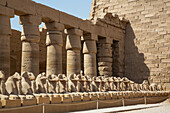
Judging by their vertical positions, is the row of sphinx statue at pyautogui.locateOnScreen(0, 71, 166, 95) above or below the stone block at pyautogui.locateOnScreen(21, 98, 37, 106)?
above

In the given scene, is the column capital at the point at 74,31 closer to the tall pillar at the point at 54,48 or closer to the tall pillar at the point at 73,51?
the tall pillar at the point at 73,51

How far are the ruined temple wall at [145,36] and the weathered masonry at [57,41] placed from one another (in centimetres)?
72

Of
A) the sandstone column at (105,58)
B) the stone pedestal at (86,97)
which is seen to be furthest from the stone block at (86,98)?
the sandstone column at (105,58)

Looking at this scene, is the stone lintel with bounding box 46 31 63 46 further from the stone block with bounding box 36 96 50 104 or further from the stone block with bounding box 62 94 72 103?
the stone block with bounding box 36 96 50 104

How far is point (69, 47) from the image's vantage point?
14625 millimetres

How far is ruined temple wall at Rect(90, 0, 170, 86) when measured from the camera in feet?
57.6

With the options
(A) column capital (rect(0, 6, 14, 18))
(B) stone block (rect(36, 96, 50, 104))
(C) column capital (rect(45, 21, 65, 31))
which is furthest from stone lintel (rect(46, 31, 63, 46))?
(B) stone block (rect(36, 96, 50, 104))

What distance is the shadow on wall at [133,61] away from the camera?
18.4 m

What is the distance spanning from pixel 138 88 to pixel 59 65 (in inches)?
187

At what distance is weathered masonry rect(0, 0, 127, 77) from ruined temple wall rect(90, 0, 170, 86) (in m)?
0.72

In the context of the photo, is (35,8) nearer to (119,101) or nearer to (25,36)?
(25,36)

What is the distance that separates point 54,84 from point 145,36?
10.9 meters

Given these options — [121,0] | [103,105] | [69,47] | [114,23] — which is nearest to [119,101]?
[103,105]

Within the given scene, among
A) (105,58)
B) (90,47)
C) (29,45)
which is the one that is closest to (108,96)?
(29,45)
